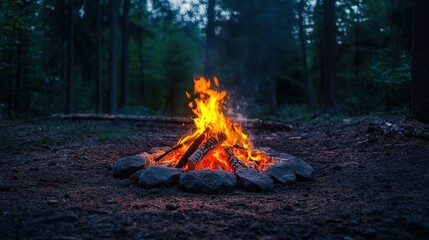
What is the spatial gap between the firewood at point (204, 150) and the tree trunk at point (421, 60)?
4271 mm

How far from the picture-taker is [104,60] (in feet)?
109

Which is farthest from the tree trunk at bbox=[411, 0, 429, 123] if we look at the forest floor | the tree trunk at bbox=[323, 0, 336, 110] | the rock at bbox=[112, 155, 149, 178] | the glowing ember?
the tree trunk at bbox=[323, 0, 336, 110]

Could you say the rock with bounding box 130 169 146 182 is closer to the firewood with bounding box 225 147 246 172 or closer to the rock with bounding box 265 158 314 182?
the firewood with bounding box 225 147 246 172

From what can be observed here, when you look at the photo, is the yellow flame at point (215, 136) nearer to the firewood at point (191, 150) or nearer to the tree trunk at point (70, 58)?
the firewood at point (191, 150)

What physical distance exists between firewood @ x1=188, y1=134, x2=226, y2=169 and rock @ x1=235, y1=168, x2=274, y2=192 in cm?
80

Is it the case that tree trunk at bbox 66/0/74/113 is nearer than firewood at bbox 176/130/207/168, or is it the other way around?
firewood at bbox 176/130/207/168

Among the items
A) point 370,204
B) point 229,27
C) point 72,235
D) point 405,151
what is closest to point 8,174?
point 72,235

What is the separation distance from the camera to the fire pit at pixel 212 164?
18.3 feet

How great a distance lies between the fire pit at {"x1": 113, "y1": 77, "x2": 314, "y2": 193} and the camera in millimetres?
5570

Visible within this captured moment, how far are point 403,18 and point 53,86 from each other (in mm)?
19047

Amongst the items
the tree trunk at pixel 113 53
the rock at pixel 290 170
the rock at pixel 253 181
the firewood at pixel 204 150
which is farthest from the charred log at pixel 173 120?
the rock at pixel 253 181

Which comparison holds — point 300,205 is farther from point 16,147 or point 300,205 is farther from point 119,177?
point 16,147

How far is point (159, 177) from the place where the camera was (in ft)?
18.9

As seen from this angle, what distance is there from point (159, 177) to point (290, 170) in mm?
2200
